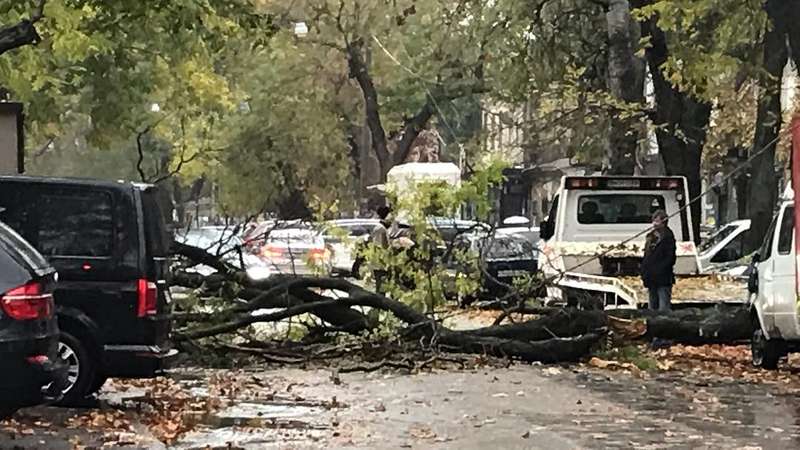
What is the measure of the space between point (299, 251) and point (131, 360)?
1140 centimetres

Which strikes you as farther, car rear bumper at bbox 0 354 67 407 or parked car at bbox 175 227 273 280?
parked car at bbox 175 227 273 280

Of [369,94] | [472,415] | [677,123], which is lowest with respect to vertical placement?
[472,415]

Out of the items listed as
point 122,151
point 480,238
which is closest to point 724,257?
point 480,238

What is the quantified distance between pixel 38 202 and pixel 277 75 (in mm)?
35262

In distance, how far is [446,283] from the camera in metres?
18.9

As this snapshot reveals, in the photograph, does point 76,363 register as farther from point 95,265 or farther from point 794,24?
point 794,24

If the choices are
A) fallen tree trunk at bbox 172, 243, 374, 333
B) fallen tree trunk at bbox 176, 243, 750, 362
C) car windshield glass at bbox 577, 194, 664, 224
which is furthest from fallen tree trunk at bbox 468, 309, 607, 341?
car windshield glass at bbox 577, 194, 664, 224

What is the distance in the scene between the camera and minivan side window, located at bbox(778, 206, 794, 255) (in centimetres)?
1581

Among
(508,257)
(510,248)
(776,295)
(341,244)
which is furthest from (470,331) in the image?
(510,248)

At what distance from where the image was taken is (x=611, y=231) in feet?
76.1

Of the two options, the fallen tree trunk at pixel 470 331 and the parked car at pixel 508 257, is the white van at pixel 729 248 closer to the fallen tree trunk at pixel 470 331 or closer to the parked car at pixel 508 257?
the parked car at pixel 508 257

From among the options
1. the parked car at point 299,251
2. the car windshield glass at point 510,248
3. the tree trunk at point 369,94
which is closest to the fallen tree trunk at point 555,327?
the parked car at point 299,251

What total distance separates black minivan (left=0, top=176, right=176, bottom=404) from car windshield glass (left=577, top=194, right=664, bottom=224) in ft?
38.3

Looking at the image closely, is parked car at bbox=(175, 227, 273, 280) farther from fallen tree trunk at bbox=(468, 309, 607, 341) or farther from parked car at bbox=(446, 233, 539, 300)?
parked car at bbox=(446, 233, 539, 300)
